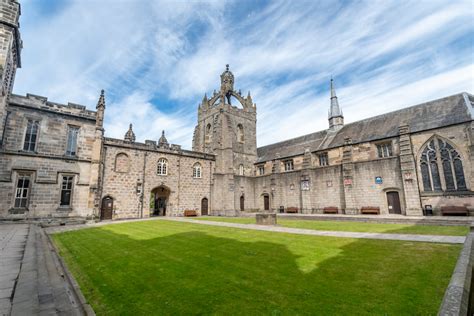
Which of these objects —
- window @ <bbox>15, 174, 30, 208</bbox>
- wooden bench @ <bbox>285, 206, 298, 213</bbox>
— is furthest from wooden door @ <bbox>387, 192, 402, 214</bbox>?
window @ <bbox>15, 174, 30, 208</bbox>

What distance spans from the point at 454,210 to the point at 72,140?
3306 cm

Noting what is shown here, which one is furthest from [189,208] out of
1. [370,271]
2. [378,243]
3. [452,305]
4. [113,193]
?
[452,305]

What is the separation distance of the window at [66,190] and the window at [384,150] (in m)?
30.1

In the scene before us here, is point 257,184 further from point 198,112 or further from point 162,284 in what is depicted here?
point 162,284

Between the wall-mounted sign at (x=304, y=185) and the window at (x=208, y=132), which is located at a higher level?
the window at (x=208, y=132)

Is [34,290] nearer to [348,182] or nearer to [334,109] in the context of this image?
[348,182]

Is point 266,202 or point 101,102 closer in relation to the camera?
point 101,102

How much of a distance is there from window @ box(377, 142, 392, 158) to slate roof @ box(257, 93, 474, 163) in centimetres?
87

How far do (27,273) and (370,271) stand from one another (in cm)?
753

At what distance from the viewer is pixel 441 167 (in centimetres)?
2036

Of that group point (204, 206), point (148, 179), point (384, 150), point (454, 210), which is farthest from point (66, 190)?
point (454, 210)

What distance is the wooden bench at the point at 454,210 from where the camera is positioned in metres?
18.3

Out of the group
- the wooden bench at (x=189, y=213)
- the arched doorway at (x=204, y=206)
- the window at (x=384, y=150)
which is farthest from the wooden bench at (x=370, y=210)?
the wooden bench at (x=189, y=213)

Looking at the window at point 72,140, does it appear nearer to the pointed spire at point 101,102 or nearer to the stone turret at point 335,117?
the pointed spire at point 101,102
